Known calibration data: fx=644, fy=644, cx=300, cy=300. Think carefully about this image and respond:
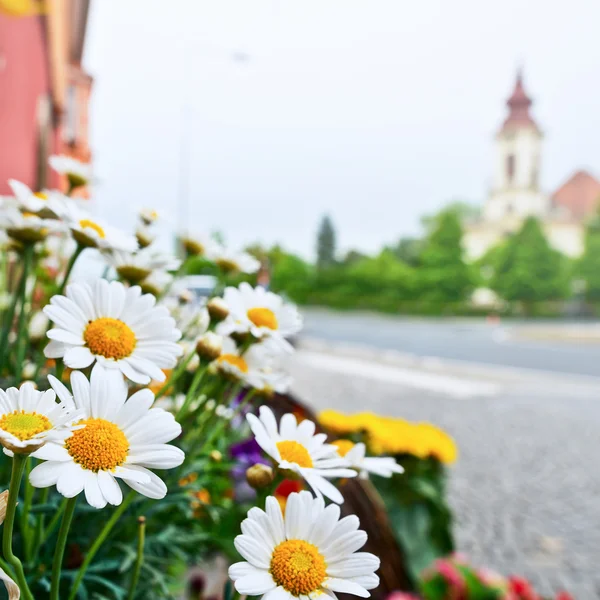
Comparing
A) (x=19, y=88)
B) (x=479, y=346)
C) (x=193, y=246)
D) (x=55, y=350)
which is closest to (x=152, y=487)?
(x=55, y=350)

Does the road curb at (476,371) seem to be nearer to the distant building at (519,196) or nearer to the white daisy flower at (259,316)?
the white daisy flower at (259,316)

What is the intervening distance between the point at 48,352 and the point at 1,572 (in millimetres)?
133

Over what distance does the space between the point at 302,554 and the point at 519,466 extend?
3.41 m

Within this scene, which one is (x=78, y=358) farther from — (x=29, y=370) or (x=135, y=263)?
(x=29, y=370)

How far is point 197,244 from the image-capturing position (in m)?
0.71

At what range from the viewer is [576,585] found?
2045 millimetres

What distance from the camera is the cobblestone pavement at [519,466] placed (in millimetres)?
2260

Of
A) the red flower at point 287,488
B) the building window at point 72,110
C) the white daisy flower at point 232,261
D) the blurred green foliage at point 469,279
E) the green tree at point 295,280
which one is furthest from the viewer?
the green tree at point 295,280

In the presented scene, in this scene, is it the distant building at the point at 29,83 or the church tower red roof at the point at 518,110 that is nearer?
the distant building at the point at 29,83

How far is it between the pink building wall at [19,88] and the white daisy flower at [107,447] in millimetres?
1863

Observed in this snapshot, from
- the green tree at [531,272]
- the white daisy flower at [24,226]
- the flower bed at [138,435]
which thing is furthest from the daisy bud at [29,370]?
the green tree at [531,272]

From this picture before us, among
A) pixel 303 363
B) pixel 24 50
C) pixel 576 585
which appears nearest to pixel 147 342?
pixel 576 585

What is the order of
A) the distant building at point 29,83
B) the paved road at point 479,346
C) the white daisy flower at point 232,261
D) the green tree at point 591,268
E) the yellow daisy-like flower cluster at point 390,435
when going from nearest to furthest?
1. the white daisy flower at point 232,261
2. the yellow daisy-like flower cluster at point 390,435
3. the distant building at point 29,83
4. the paved road at point 479,346
5. the green tree at point 591,268

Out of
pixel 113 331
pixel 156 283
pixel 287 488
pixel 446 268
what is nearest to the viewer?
pixel 113 331
